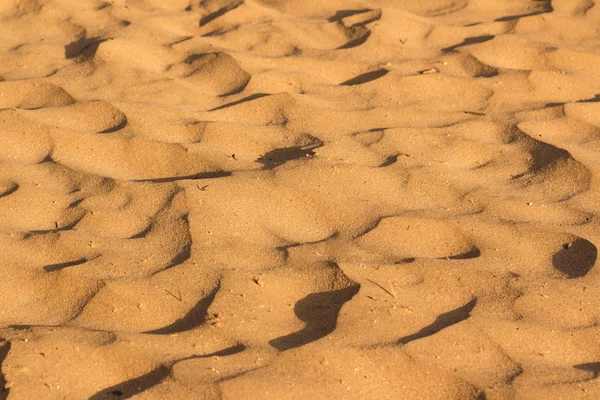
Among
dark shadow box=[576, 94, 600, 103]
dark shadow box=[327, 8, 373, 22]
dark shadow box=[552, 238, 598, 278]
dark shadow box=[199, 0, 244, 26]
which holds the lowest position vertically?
dark shadow box=[552, 238, 598, 278]

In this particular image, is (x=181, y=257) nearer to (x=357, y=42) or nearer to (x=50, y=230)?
(x=50, y=230)

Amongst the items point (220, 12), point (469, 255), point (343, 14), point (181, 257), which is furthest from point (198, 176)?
point (343, 14)

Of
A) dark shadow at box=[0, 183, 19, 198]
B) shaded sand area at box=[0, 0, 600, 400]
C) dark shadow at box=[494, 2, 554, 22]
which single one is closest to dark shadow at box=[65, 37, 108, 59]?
shaded sand area at box=[0, 0, 600, 400]

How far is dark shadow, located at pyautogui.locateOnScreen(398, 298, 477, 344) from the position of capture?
2238mm

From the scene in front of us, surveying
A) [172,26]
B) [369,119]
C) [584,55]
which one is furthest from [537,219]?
[172,26]

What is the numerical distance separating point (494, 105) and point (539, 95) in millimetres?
212

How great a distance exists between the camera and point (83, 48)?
375cm

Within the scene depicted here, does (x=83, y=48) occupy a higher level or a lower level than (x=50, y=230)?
higher

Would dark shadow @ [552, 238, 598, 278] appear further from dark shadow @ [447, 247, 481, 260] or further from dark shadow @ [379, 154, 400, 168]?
dark shadow @ [379, 154, 400, 168]

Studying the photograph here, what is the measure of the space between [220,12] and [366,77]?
0.89 m

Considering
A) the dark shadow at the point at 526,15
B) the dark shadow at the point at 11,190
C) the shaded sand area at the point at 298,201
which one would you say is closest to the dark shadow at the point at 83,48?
the shaded sand area at the point at 298,201

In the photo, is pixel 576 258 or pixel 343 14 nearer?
pixel 576 258

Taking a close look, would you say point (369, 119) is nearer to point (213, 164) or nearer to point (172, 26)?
point (213, 164)

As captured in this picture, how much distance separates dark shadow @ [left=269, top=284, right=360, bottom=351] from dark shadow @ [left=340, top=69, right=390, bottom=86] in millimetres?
1321
